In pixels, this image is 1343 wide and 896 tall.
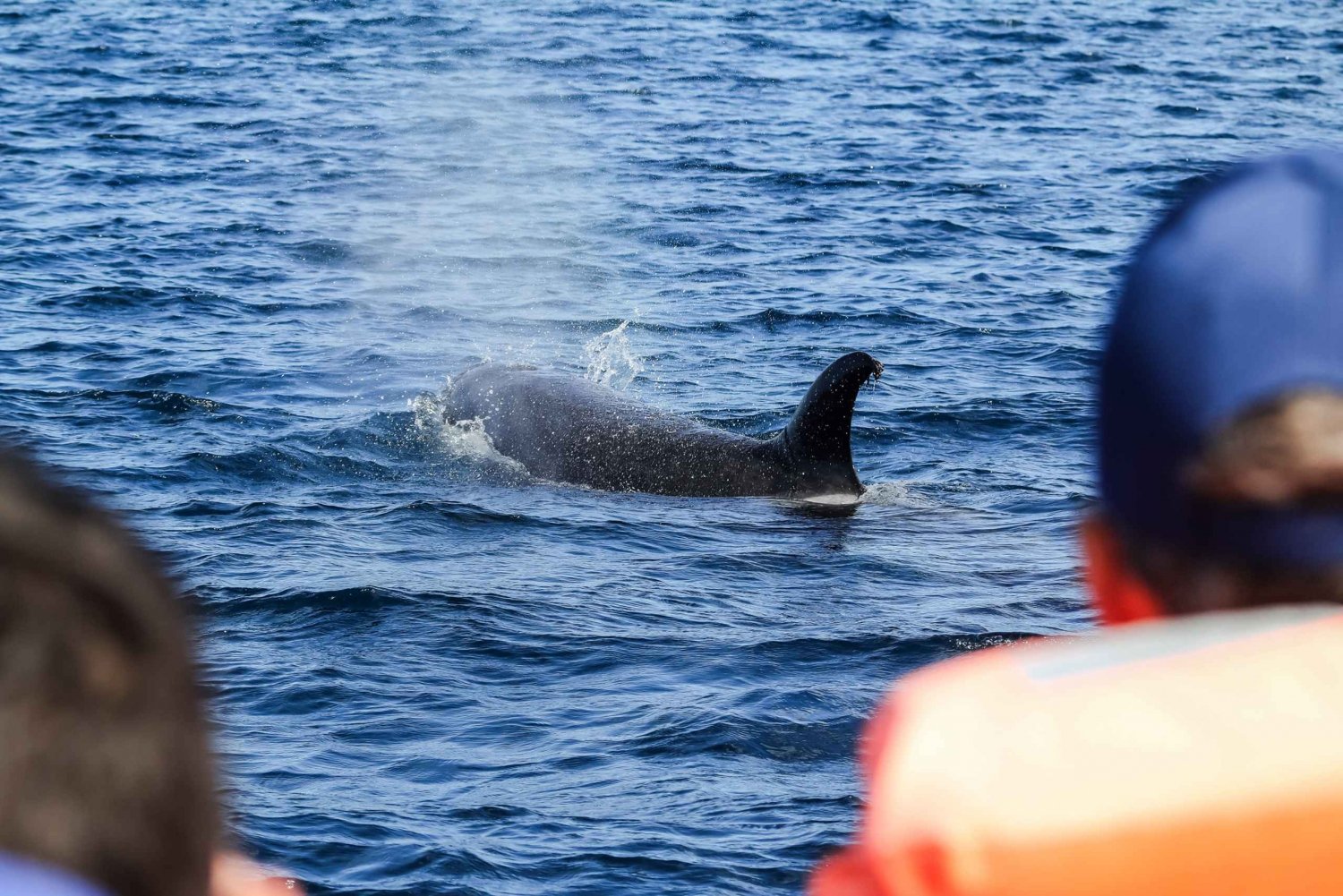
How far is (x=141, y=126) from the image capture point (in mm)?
29062

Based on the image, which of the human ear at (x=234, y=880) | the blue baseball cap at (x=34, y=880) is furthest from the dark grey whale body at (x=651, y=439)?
the blue baseball cap at (x=34, y=880)

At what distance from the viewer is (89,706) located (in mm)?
1253

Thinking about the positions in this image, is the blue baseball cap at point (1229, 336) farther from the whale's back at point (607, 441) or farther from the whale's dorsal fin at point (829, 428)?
the whale's back at point (607, 441)

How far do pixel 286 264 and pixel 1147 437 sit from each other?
22.0 metres

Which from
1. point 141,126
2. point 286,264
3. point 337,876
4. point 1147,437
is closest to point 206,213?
point 286,264

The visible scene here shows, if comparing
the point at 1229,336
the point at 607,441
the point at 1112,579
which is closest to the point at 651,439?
the point at 607,441

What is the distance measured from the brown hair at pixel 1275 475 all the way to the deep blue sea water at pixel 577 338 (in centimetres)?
210

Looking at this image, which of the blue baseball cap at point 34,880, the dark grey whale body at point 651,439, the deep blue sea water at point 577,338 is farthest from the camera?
the dark grey whale body at point 651,439

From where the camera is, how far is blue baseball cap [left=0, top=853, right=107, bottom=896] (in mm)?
1186

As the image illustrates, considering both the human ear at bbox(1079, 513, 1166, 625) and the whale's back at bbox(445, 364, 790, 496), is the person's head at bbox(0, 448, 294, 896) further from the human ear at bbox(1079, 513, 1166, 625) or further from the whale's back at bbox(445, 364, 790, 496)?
the whale's back at bbox(445, 364, 790, 496)

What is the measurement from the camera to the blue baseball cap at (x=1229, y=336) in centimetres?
161

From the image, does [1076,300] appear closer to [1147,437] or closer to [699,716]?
[699,716]

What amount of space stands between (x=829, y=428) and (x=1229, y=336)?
37.9 ft

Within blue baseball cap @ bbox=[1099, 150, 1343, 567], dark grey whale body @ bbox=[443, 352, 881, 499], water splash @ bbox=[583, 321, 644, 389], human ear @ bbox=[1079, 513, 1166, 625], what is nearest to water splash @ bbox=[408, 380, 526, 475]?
dark grey whale body @ bbox=[443, 352, 881, 499]
